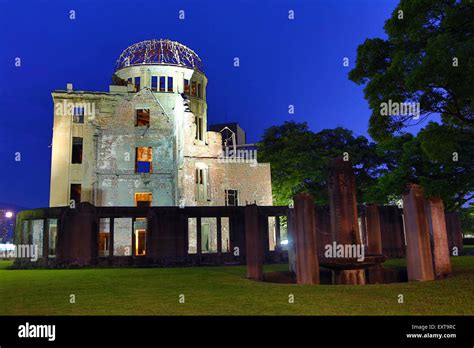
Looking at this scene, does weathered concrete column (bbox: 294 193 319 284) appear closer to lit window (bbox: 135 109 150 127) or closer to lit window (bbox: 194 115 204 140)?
lit window (bbox: 194 115 204 140)

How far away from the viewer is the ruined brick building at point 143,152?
1297 inches

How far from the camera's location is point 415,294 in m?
9.54

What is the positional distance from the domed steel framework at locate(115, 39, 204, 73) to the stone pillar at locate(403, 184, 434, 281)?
92.4 feet

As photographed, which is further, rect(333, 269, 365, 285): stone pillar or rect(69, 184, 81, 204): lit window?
rect(69, 184, 81, 204): lit window

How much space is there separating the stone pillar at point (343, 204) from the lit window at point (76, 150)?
26.6 meters

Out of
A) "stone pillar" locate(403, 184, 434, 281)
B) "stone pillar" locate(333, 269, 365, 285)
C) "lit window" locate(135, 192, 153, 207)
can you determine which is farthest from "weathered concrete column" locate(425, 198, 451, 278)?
"lit window" locate(135, 192, 153, 207)

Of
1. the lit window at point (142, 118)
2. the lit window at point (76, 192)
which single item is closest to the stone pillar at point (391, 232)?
the lit window at point (142, 118)

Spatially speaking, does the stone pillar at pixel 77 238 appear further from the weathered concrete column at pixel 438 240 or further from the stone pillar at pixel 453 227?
the stone pillar at pixel 453 227

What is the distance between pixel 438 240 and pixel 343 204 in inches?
126

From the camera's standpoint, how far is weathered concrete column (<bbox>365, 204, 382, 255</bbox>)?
18.2m

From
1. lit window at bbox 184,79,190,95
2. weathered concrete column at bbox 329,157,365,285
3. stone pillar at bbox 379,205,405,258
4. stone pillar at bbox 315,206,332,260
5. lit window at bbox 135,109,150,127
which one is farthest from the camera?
lit window at bbox 184,79,190,95

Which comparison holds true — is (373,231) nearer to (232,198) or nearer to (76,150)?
(232,198)

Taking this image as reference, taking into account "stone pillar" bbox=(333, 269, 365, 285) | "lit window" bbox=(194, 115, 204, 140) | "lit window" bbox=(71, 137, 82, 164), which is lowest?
"stone pillar" bbox=(333, 269, 365, 285)
